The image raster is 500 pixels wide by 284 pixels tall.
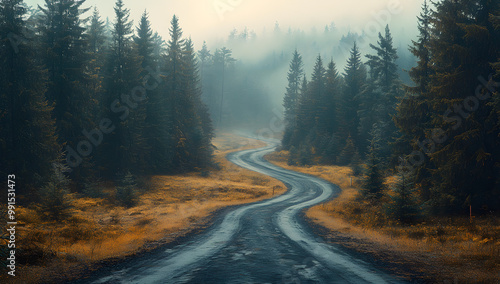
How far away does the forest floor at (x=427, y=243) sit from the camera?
300 inches

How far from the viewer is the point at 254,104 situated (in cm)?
12662

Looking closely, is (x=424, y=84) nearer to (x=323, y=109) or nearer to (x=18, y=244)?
(x=18, y=244)

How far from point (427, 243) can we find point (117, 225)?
14.7 meters

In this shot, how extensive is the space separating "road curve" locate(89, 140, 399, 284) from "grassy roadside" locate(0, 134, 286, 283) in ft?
4.69

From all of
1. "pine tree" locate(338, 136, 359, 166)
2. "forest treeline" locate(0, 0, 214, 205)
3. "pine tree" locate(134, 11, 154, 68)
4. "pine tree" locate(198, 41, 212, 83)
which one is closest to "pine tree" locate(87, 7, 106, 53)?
"forest treeline" locate(0, 0, 214, 205)

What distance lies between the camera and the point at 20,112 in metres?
19.7

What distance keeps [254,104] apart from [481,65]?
4445 inches

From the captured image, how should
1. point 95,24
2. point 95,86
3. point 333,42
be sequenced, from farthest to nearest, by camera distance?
point 333,42 < point 95,24 < point 95,86

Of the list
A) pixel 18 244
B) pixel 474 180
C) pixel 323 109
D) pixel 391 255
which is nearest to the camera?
pixel 18 244

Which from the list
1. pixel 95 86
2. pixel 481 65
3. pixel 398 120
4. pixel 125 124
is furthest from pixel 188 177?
pixel 481 65

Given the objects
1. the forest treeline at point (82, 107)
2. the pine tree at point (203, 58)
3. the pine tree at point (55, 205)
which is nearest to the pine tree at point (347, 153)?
the forest treeline at point (82, 107)

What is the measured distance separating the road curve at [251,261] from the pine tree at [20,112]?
46.6 ft

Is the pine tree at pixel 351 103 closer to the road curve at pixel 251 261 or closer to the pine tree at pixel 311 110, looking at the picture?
the pine tree at pixel 311 110

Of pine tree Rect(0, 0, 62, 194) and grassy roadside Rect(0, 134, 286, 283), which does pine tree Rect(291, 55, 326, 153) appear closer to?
grassy roadside Rect(0, 134, 286, 283)
